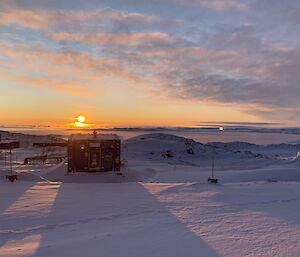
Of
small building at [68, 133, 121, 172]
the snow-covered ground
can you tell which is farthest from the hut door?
the snow-covered ground

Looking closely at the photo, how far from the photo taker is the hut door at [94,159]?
2219 centimetres

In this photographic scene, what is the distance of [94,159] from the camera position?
2225 centimetres

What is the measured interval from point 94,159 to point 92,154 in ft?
1.13

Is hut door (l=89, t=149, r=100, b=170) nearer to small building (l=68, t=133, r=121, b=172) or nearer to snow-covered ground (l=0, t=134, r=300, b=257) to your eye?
small building (l=68, t=133, r=121, b=172)

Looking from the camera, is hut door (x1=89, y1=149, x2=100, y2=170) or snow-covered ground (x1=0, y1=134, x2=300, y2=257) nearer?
snow-covered ground (x1=0, y1=134, x2=300, y2=257)

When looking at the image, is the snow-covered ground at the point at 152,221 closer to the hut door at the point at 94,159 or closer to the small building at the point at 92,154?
the small building at the point at 92,154

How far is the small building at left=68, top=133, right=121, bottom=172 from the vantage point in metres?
22.1

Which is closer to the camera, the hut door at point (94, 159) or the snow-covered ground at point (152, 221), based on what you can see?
the snow-covered ground at point (152, 221)

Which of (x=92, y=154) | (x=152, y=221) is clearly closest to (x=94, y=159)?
(x=92, y=154)

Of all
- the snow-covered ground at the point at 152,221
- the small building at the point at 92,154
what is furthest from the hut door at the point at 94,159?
the snow-covered ground at the point at 152,221

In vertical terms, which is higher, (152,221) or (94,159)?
(94,159)

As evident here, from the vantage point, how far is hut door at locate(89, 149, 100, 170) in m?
22.2

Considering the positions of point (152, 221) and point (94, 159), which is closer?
point (152, 221)

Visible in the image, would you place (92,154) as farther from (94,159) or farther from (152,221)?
(152,221)
